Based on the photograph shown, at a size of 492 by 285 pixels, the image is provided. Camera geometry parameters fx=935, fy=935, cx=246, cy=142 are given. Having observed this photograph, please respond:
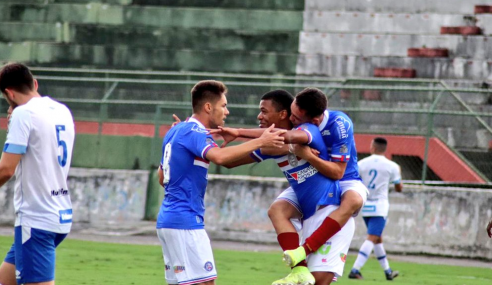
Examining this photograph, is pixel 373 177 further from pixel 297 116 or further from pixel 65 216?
pixel 65 216

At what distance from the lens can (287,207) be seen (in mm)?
7309

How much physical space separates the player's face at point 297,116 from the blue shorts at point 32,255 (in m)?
1.99

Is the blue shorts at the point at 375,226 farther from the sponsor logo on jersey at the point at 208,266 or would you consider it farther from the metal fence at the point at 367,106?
the sponsor logo on jersey at the point at 208,266

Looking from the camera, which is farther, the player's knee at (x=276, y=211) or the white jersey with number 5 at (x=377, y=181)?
the white jersey with number 5 at (x=377, y=181)

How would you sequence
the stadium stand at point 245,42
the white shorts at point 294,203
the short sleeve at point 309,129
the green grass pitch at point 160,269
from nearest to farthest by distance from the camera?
the short sleeve at point 309,129, the white shorts at point 294,203, the green grass pitch at point 160,269, the stadium stand at point 245,42

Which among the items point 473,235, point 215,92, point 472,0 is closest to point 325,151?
point 215,92

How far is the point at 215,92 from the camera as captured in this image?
6.75 m

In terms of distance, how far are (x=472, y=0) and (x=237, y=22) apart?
606 centimetres

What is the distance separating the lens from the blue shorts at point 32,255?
6.25 metres

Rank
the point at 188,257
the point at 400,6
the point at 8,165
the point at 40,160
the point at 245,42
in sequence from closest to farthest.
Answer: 1. the point at 8,165
2. the point at 40,160
3. the point at 188,257
4. the point at 400,6
5. the point at 245,42

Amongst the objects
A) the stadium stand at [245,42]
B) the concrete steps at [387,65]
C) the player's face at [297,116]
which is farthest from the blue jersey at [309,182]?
the concrete steps at [387,65]

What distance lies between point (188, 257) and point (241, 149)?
2.87 ft

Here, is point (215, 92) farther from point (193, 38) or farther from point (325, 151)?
point (193, 38)

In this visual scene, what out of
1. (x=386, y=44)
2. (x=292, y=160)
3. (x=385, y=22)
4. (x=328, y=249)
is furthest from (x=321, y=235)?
(x=385, y=22)
